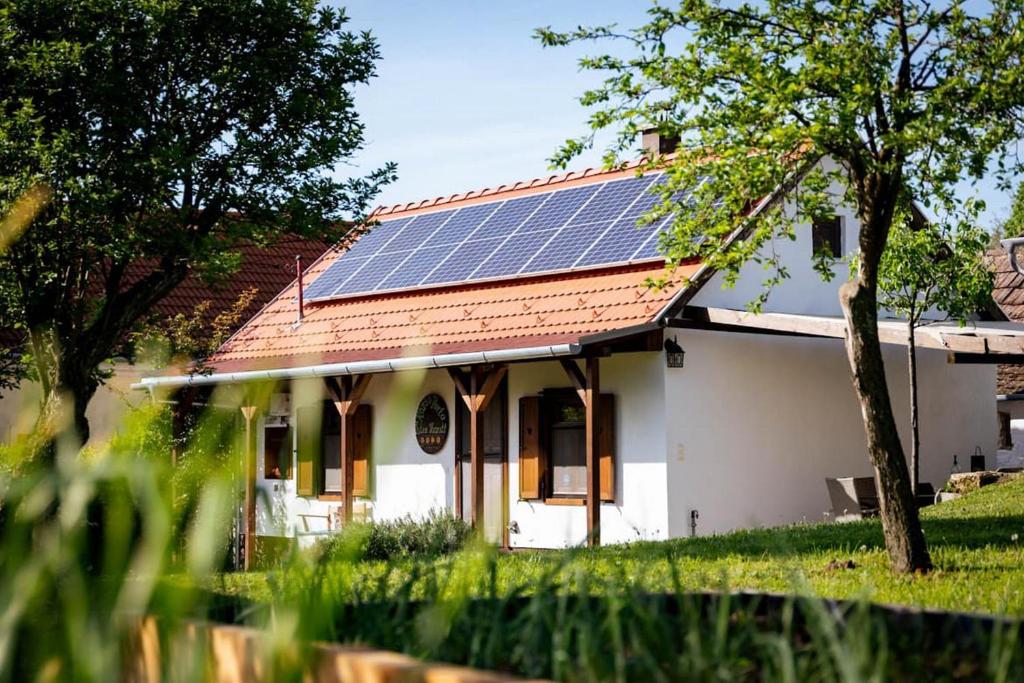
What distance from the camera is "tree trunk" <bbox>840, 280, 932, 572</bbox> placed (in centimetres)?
852

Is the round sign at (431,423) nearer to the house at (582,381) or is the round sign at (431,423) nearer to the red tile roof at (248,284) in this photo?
the house at (582,381)

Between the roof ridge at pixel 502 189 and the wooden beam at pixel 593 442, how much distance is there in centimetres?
429

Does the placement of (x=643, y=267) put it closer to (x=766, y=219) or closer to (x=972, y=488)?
(x=972, y=488)

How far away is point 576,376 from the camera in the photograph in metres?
15.0

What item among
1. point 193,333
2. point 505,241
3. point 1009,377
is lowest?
point 1009,377

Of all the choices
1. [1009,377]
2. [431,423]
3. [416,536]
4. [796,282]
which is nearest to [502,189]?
[431,423]

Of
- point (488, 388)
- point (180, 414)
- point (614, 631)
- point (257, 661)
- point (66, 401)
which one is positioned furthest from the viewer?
point (180, 414)

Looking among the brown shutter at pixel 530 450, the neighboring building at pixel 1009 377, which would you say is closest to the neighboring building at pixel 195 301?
the brown shutter at pixel 530 450

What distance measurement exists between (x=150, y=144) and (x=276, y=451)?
918 centimetres

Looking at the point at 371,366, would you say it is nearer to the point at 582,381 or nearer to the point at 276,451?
the point at 582,381

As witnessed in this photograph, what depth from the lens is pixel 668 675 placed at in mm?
3201

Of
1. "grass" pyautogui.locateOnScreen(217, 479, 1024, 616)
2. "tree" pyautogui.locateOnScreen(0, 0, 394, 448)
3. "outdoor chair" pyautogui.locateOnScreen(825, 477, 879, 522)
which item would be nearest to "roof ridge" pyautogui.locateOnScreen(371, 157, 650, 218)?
"outdoor chair" pyautogui.locateOnScreen(825, 477, 879, 522)

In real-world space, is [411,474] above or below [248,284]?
below

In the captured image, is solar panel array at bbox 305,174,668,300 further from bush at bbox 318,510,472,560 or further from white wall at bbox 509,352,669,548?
bush at bbox 318,510,472,560
